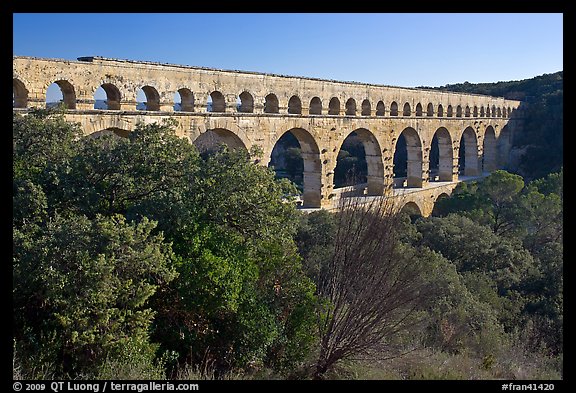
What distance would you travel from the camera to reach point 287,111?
18125 millimetres

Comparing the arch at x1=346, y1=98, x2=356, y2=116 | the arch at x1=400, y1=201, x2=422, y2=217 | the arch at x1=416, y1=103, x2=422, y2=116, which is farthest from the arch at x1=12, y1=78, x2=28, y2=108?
the arch at x1=416, y1=103, x2=422, y2=116

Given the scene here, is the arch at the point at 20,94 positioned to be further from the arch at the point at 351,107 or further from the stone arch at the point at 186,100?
the arch at the point at 351,107

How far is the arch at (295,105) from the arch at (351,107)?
12.1 feet

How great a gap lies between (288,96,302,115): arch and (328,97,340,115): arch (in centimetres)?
220

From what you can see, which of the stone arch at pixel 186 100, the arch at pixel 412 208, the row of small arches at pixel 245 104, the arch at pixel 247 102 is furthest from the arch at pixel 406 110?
the stone arch at pixel 186 100

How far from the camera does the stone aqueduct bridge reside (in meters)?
12.1

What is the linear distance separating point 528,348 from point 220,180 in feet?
23.2

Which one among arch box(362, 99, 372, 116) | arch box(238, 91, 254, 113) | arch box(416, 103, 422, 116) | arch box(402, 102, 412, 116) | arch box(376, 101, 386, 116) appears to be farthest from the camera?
arch box(416, 103, 422, 116)

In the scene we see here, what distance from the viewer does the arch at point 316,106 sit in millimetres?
19755

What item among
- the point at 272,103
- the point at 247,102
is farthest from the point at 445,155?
the point at 247,102

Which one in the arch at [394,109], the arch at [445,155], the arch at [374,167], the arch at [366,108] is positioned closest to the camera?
the arch at [366,108]

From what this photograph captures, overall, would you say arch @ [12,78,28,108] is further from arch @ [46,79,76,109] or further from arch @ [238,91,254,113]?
arch @ [238,91,254,113]

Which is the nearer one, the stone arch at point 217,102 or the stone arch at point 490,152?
the stone arch at point 217,102
